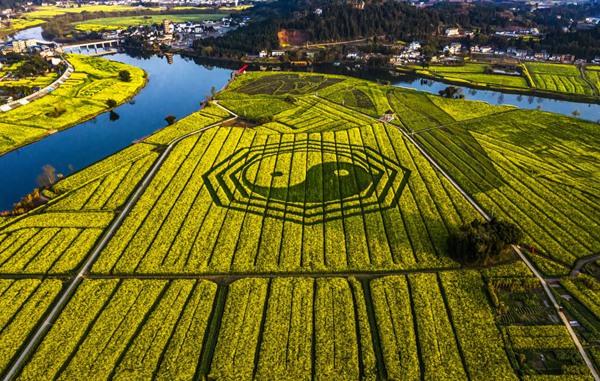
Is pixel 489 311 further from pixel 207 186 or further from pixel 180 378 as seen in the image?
pixel 207 186

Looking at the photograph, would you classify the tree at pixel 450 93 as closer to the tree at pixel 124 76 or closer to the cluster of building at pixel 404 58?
the cluster of building at pixel 404 58

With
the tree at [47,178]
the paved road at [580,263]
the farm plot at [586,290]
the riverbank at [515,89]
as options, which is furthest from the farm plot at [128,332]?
the riverbank at [515,89]

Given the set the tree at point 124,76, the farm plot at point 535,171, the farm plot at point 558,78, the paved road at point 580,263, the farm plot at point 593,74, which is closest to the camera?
the paved road at point 580,263

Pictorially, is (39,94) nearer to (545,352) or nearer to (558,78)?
(545,352)

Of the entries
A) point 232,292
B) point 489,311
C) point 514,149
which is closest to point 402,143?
point 514,149

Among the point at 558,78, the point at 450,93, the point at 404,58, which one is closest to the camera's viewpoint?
the point at 450,93

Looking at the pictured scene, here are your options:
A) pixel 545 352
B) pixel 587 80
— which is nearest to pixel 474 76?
pixel 587 80
